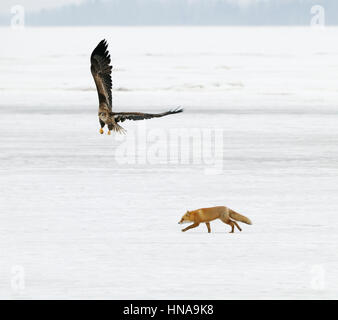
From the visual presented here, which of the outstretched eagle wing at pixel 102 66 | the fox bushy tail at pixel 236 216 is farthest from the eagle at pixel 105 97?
the fox bushy tail at pixel 236 216

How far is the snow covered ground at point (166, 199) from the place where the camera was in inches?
263

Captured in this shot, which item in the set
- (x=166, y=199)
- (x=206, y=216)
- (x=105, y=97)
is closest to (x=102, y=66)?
(x=105, y=97)

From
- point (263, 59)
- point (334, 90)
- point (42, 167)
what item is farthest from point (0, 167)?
point (263, 59)

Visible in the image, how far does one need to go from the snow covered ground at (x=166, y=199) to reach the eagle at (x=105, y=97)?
96 cm

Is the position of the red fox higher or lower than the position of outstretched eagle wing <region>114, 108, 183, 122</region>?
lower

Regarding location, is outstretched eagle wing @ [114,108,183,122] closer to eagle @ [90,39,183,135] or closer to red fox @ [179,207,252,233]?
eagle @ [90,39,183,135]

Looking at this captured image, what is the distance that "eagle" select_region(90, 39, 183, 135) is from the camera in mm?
7884

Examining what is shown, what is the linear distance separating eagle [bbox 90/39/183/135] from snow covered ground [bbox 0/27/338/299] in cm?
96

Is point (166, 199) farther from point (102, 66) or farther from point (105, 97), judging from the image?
point (105, 97)

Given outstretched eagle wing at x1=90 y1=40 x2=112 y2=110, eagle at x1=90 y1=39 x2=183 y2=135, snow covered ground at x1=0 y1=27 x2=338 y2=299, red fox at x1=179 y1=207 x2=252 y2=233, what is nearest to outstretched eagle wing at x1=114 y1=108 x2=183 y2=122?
eagle at x1=90 y1=39 x2=183 y2=135

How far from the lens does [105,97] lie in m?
8.35

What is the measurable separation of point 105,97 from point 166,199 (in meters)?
1.88

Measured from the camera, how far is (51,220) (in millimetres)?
8711

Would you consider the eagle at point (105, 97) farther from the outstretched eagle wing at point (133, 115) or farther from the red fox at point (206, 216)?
the red fox at point (206, 216)
